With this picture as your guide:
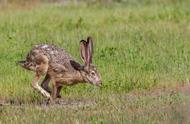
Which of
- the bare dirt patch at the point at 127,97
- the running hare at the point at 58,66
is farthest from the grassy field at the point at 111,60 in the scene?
the running hare at the point at 58,66

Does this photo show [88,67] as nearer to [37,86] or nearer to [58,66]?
[58,66]

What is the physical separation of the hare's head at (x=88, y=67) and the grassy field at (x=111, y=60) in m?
0.35

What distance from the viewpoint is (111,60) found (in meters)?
16.4

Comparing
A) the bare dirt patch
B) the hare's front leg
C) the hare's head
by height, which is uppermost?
the hare's head

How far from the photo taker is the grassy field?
11.7m

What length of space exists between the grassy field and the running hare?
12.4 inches

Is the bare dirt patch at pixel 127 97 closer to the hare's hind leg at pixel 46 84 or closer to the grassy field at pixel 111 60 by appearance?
the grassy field at pixel 111 60

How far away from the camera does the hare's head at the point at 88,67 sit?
42.5 feet

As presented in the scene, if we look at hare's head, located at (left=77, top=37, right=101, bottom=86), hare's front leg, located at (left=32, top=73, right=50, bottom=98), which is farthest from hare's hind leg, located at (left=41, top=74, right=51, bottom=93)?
hare's head, located at (left=77, top=37, right=101, bottom=86)

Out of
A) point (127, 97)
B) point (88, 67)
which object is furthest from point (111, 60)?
point (88, 67)

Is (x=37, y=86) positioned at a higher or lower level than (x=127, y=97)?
higher

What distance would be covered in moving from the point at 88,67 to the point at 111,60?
3.33 metres

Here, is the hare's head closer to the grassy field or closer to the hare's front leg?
the grassy field

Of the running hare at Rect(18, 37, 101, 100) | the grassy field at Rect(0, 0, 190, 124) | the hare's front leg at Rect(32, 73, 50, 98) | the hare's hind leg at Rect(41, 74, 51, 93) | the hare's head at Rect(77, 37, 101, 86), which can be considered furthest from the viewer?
the hare's hind leg at Rect(41, 74, 51, 93)
